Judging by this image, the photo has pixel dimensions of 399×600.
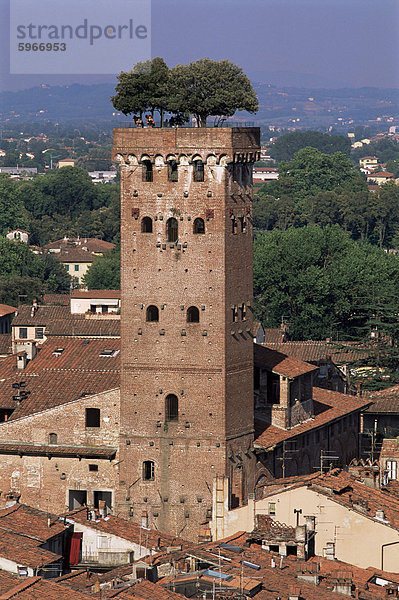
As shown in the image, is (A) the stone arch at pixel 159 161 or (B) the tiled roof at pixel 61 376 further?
A: (B) the tiled roof at pixel 61 376

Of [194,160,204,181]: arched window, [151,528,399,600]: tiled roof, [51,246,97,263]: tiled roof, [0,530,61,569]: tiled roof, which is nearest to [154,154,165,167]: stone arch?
[194,160,204,181]: arched window

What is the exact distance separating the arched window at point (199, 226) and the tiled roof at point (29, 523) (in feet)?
33.3

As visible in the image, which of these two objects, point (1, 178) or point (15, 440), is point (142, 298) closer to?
point (15, 440)

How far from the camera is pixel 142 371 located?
53188 mm

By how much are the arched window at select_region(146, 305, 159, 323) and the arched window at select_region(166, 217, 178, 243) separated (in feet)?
6.13

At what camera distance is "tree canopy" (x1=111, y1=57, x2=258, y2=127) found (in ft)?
176

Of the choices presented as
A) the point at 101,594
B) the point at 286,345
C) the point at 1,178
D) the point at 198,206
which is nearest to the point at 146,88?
the point at 198,206

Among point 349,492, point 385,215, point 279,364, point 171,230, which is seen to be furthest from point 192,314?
point 385,215

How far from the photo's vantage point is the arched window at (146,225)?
52688mm

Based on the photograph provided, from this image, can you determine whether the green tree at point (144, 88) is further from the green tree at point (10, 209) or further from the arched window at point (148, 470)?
the green tree at point (10, 209)

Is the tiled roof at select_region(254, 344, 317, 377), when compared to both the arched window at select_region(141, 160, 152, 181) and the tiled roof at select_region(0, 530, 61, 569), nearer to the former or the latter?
the arched window at select_region(141, 160, 152, 181)

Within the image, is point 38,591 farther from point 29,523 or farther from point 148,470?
point 148,470

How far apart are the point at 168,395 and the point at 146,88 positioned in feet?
26.9

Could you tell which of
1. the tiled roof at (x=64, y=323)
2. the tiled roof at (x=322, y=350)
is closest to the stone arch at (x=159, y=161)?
the tiled roof at (x=64, y=323)
